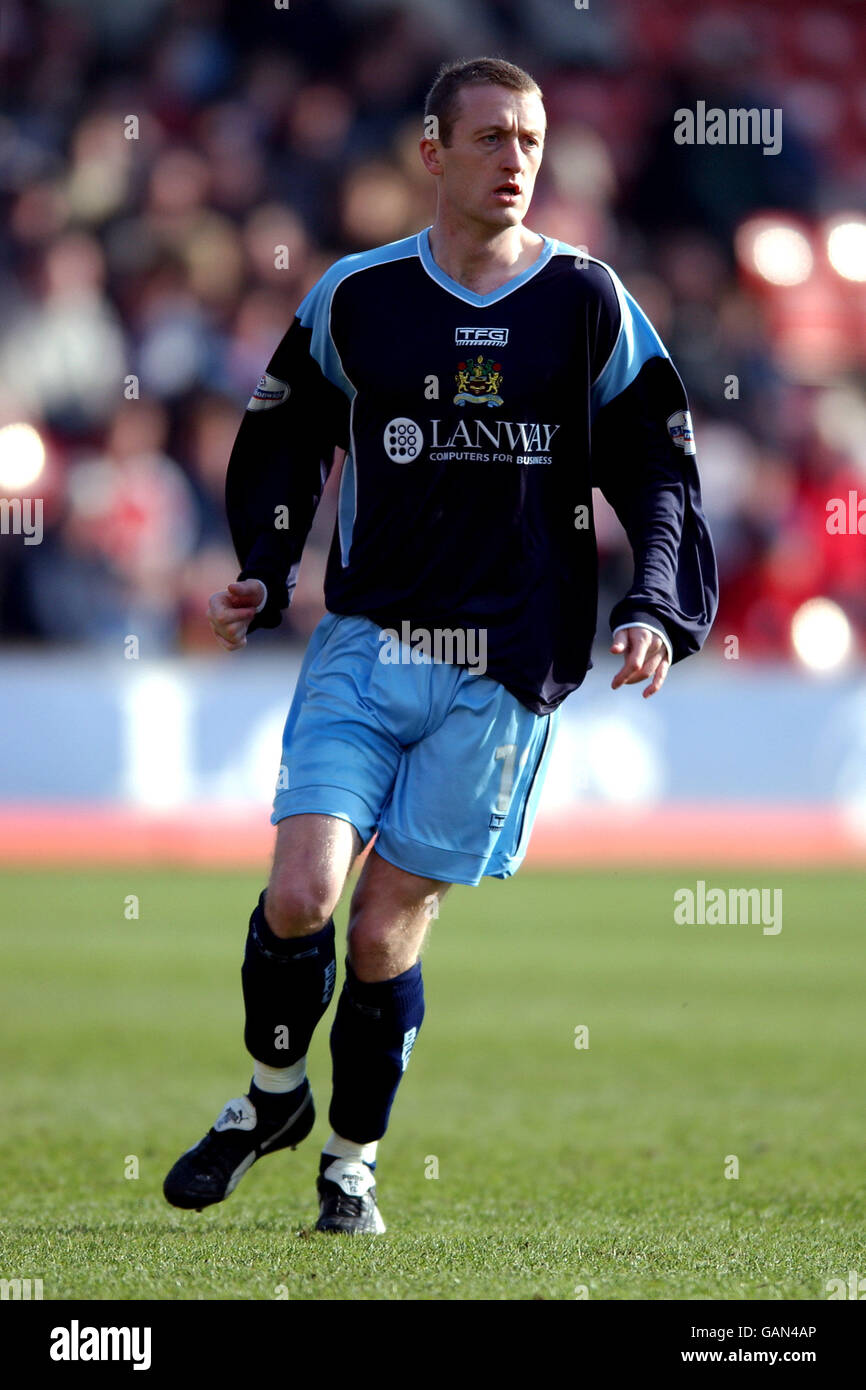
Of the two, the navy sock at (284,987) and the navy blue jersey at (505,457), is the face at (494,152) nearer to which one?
the navy blue jersey at (505,457)

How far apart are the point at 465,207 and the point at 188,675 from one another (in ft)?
27.7

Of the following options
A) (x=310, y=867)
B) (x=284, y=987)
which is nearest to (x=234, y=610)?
(x=310, y=867)

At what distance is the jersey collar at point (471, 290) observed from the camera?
4531 mm

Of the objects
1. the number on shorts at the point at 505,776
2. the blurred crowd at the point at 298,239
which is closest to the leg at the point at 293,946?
the number on shorts at the point at 505,776

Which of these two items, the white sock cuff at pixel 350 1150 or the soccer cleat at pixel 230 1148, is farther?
the white sock cuff at pixel 350 1150

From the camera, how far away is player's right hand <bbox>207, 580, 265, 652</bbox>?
4.56 metres

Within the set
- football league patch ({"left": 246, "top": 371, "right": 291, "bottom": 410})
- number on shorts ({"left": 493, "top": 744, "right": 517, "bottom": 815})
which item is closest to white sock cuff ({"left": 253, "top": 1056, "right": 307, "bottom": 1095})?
number on shorts ({"left": 493, "top": 744, "right": 517, "bottom": 815})

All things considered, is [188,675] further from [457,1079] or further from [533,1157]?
[533,1157]

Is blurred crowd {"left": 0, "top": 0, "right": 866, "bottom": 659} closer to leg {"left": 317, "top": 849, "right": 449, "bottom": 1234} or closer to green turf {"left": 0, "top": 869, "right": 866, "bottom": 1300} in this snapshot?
green turf {"left": 0, "top": 869, "right": 866, "bottom": 1300}

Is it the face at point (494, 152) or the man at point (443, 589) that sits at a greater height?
the face at point (494, 152)

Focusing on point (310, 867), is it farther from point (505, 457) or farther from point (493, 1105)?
point (493, 1105)

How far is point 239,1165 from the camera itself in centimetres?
448

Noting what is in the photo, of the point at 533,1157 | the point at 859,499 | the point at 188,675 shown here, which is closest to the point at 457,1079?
the point at 533,1157

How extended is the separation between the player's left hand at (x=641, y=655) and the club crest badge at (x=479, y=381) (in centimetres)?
64
